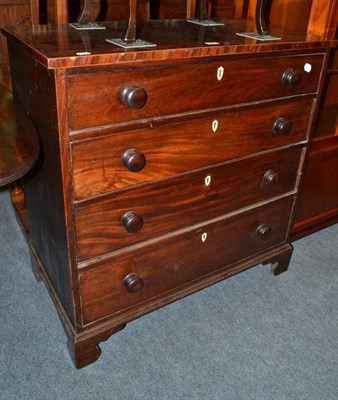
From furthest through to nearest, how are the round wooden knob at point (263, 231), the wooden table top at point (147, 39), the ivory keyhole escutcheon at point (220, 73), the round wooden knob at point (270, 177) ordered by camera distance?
1. the round wooden knob at point (263, 231)
2. the round wooden knob at point (270, 177)
3. the ivory keyhole escutcheon at point (220, 73)
4. the wooden table top at point (147, 39)

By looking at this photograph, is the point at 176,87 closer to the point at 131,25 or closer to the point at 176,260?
the point at 131,25

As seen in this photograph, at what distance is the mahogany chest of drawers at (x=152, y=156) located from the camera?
3.61 ft

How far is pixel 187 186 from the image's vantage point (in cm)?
141

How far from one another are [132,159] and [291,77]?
0.63m

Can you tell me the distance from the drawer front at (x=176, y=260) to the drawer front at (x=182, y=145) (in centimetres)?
28

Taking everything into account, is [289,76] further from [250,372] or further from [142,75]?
[250,372]

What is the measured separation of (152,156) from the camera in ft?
4.14

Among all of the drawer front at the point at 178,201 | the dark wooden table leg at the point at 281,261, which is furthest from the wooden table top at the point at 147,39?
the dark wooden table leg at the point at 281,261

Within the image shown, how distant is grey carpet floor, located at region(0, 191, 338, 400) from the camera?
1.44 m

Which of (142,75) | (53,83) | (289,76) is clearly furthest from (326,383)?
(53,83)

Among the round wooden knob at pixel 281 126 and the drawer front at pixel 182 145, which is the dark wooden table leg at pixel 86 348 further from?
the round wooden knob at pixel 281 126

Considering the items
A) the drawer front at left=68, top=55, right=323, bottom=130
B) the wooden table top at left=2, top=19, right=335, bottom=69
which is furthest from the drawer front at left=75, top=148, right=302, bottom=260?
the wooden table top at left=2, top=19, right=335, bottom=69

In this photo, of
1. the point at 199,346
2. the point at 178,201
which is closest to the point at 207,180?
the point at 178,201

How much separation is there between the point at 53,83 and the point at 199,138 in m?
0.50
